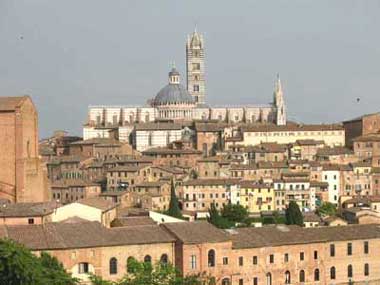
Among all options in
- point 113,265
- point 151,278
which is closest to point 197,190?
point 113,265

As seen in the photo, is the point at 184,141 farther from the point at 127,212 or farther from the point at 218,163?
the point at 127,212

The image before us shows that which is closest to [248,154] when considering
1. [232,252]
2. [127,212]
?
[127,212]

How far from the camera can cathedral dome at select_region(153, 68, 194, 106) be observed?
260ft

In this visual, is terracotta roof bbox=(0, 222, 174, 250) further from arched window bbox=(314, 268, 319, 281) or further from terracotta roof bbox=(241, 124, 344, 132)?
terracotta roof bbox=(241, 124, 344, 132)

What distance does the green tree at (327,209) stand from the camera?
51.0 meters

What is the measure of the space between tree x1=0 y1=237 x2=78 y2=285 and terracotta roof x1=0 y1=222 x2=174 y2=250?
4.57m

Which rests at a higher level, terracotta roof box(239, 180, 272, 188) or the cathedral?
the cathedral

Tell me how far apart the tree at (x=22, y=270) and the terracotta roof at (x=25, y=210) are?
7.70 m

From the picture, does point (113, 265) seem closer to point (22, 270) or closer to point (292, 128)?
point (22, 270)

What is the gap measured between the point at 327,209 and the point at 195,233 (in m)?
19.8

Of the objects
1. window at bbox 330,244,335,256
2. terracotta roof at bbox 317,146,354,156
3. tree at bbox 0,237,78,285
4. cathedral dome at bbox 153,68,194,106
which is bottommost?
window at bbox 330,244,335,256

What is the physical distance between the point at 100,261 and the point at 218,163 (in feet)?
90.7

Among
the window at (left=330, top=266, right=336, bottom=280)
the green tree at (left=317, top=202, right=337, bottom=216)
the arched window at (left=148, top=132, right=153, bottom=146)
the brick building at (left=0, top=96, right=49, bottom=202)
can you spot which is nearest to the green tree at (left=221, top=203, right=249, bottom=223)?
the green tree at (left=317, top=202, right=337, bottom=216)

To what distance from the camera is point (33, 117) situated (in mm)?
44438
